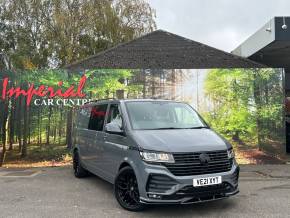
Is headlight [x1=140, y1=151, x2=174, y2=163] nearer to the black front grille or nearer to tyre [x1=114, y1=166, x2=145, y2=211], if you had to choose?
the black front grille

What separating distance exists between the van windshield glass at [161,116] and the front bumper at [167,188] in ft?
3.61

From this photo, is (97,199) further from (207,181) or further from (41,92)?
(41,92)

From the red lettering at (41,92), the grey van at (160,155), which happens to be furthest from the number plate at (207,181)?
the red lettering at (41,92)

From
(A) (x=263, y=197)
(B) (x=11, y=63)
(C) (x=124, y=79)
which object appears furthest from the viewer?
(B) (x=11, y=63)

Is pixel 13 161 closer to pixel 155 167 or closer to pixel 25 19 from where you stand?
pixel 155 167

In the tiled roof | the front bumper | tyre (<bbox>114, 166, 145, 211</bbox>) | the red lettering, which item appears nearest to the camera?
the front bumper

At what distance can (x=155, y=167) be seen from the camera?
6.45 m

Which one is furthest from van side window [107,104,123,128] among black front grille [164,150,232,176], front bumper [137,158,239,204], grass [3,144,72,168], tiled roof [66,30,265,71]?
tiled roof [66,30,265,71]

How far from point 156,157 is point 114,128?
130 cm

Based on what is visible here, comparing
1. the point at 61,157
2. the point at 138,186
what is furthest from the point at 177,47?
the point at 138,186

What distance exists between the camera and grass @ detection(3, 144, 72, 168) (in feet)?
40.4

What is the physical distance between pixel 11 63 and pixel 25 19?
4212 mm

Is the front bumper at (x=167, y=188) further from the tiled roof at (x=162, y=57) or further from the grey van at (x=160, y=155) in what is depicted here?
the tiled roof at (x=162, y=57)

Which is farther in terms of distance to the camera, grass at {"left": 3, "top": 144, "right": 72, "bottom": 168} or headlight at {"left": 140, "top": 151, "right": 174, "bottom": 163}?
grass at {"left": 3, "top": 144, "right": 72, "bottom": 168}
